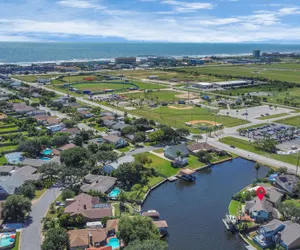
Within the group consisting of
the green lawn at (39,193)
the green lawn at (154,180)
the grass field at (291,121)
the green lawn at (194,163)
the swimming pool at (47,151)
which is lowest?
the green lawn at (154,180)

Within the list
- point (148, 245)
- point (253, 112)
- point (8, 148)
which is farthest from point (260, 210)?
point (253, 112)

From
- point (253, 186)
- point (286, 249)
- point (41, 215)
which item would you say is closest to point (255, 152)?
→ point (253, 186)

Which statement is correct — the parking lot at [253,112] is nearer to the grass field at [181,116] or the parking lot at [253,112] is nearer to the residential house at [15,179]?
the grass field at [181,116]

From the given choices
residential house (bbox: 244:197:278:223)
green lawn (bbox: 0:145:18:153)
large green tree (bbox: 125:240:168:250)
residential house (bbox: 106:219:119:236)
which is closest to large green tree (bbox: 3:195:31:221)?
residential house (bbox: 106:219:119:236)

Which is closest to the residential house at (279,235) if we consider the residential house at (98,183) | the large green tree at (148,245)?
the large green tree at (148,245)

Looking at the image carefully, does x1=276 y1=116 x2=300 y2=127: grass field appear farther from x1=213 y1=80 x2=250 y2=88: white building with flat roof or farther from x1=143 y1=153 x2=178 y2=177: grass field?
x1=213 y1=80 x2=250 y2=88: white building with flat roof
